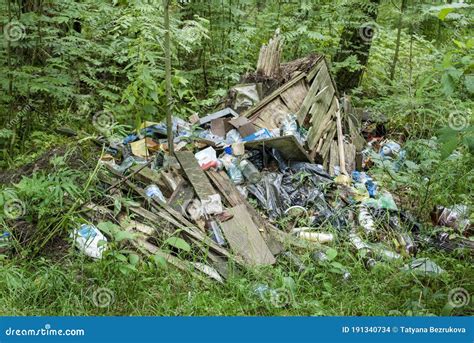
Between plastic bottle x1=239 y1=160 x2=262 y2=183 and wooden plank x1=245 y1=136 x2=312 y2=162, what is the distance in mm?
294

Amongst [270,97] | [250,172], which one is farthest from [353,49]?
[250,172]

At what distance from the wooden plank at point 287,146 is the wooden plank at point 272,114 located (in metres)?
0.59

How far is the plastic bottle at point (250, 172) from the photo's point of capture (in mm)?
5285

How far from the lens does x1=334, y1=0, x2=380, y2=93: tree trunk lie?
879cm

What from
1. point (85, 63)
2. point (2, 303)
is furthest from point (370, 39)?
point (2, 303)

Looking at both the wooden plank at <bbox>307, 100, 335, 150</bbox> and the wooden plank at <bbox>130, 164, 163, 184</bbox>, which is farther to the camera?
the wooden plank at <bbox>307, 100, 335, 150</bbox>

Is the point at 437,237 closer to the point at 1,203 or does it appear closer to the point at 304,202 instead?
the point at 304,202

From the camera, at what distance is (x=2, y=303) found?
3.45 meters

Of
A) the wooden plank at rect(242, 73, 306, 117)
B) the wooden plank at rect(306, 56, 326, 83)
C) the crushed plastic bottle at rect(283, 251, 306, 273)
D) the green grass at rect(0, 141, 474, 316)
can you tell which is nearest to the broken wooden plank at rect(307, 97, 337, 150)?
the wooden plank at rect(306, 56, 326, 83)

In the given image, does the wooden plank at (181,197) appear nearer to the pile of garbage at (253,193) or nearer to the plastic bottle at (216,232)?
the pile of garbage at (253,193)

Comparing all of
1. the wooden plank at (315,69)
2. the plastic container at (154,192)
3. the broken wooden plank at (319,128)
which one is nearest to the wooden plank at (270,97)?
the wooden plank at (315,69)

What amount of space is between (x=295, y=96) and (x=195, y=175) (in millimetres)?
2276

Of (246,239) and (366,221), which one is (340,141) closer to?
(366,221)

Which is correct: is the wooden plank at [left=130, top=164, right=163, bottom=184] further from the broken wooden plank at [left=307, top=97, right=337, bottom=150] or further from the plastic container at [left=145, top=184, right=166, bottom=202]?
the broken wooden plank at [left=307, top=97, right=337, bottom=150]
